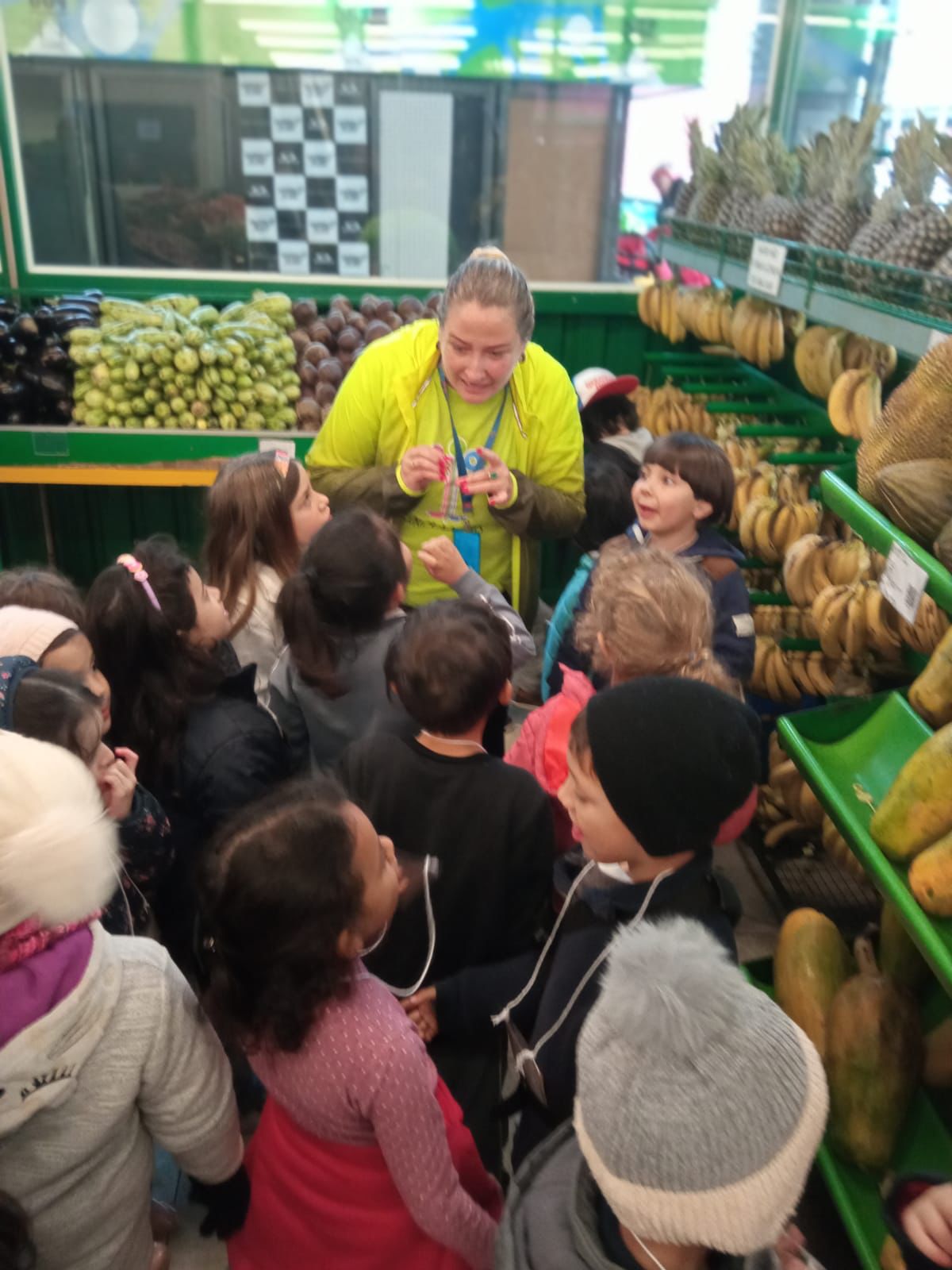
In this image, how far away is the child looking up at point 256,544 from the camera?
7.16 ft

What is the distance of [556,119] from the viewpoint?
4.32 meters

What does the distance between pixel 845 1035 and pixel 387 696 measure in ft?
3.50

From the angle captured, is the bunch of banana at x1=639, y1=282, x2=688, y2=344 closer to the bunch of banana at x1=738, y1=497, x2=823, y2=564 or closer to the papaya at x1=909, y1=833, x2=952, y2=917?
the bunch of banana at x1=738, y1=497, x2=823, y2=564

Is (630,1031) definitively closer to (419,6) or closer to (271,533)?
(271,533)

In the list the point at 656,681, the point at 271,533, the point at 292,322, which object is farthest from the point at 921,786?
the point at 292,322

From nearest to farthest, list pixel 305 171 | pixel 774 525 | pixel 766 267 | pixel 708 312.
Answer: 1. pixel 766 267
2. pixel 774 525
3. pixel 708 312
4. pixel 305 171

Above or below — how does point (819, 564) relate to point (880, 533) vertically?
below

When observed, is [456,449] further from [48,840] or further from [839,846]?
[48,840]

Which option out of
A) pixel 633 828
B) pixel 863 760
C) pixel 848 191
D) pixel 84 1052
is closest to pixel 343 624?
pixel 633 828

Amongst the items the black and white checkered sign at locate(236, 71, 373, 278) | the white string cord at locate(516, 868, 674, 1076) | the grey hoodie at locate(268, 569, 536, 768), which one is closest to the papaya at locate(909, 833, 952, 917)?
the white string cord at locate(516, 868, 674, 1076)

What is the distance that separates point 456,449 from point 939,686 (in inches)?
53.0

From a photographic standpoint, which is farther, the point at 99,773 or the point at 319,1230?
the point at 99,773

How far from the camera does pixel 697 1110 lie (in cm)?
82

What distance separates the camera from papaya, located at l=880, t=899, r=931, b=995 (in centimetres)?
184
